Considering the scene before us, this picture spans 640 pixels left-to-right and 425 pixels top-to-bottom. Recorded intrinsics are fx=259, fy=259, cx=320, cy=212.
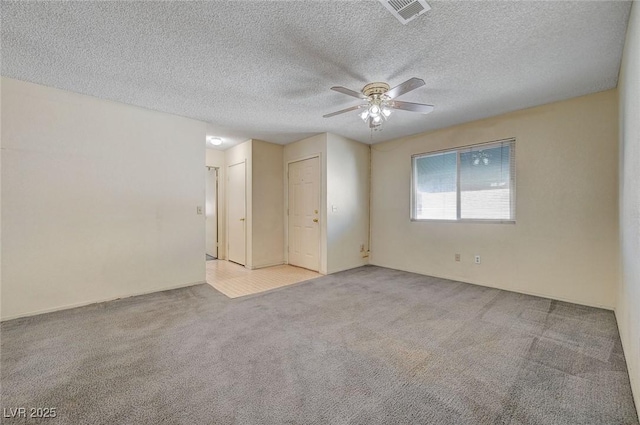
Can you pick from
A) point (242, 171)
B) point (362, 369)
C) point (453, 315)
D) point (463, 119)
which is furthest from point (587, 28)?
point (242, 171)

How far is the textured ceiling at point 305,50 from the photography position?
172 centimetres

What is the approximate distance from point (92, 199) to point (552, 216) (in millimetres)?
5556

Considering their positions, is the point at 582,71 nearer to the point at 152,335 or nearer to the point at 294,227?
the point at 294,227

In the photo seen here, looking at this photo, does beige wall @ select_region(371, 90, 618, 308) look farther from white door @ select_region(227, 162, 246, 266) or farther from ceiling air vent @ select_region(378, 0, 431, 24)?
white door @ select_region(227, 162, 246, 266)

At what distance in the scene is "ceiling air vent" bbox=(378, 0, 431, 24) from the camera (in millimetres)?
1604

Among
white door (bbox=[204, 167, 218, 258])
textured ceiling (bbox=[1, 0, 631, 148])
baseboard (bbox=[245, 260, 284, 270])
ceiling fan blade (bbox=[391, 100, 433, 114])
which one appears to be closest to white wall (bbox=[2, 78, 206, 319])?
textured ceiling (bbox=[1, 0, 631, 148])

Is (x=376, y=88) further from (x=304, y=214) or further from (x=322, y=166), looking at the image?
(x=304, y=214)

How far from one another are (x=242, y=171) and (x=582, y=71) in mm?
4860

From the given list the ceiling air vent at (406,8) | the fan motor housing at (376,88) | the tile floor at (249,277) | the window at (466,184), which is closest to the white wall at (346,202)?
the tile floor at (249,277)

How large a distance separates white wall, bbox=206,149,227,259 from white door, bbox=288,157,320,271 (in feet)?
5.25

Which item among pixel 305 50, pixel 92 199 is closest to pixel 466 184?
pixel 305 50

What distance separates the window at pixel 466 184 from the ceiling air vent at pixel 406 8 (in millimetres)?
2730

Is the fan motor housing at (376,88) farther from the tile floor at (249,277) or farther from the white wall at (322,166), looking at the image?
the tile floor at (249,277)

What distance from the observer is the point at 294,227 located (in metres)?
5.16
